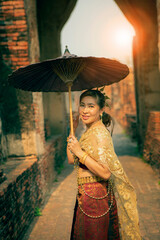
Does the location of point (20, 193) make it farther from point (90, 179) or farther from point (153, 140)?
point (153, 140)

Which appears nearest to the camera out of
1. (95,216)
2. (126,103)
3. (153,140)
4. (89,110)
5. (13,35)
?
(95,216)

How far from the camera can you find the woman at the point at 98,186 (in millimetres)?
2127

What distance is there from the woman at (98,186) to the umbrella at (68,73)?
0.84 ft

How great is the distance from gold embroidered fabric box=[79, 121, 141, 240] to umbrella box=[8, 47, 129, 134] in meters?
0.29

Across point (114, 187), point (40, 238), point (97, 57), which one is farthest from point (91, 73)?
point (40, 238)

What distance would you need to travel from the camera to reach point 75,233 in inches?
90.5

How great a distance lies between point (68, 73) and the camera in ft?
7.68

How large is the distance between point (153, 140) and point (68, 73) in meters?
5.30

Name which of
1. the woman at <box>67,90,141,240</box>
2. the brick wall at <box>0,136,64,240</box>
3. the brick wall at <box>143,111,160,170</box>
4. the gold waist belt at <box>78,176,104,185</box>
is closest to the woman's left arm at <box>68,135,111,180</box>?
the woman at <box>67,90,141,240</box>

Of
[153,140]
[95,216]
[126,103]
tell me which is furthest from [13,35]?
[126,103]

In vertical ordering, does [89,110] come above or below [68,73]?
below

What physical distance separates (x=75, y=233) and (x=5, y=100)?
10.1 feet

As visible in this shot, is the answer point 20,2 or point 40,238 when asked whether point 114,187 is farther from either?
point 20,2

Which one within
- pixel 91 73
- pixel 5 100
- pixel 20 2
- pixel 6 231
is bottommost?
pixel 6 231
